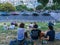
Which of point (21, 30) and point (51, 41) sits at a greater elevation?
point (21, 30)

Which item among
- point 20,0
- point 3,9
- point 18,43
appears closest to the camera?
point 18,43

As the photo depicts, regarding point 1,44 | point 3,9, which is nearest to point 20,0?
point 3,9

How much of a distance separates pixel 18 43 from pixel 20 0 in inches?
2182

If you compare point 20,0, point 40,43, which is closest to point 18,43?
point 40,43

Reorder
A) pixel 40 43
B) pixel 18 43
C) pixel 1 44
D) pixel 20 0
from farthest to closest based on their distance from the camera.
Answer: pixel 20 0
pixel 1 44
pixel 40 43
pixel 18 43

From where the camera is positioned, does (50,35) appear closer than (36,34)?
Yes

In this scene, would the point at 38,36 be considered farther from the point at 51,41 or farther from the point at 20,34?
the point at 20,34

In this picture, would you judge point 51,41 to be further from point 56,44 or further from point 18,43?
point 18,43

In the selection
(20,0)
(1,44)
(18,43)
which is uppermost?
(18,43)

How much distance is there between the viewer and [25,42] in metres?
5.19

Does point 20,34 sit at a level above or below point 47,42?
above

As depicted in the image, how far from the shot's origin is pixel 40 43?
19.5 feet

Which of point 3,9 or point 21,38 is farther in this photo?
point 3,9

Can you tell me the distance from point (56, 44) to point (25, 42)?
51.1 inches
